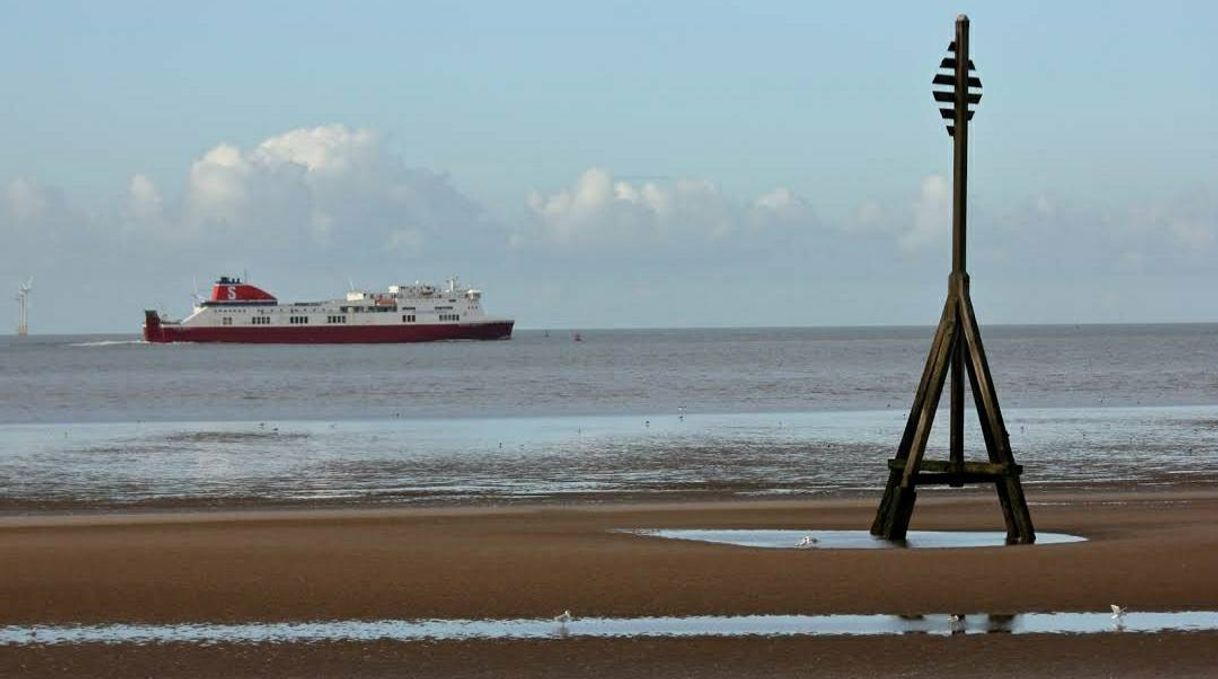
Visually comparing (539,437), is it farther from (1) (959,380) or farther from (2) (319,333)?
(2) (319,333)

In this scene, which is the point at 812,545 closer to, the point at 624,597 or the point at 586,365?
the point at 624,597

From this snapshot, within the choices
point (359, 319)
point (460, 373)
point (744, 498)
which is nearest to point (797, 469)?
point (744, 498)

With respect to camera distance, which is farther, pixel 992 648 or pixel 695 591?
pixel 695 591

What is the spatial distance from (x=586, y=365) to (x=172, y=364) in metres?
30.0

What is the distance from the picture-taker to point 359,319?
559ft

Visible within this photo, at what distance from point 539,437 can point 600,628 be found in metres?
27.7

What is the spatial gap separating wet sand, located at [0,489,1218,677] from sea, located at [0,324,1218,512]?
212 inches

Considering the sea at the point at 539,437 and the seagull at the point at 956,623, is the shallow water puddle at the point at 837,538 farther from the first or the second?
the sea at the point at 539,437

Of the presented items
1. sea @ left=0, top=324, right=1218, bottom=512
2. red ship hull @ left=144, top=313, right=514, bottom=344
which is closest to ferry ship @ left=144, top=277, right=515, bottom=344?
red ship hull @ left=144, top=313, right=514, bottom=344

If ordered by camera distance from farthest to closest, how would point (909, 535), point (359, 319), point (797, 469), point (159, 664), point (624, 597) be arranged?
point (359, 319) < point (797, 469) < point (909, 535) < point (624, 597) < point (159, 664)

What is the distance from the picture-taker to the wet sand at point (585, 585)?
35.8ft

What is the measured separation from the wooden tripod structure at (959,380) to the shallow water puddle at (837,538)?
1.57 feet

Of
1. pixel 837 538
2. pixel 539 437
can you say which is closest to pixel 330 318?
pixel 539 437

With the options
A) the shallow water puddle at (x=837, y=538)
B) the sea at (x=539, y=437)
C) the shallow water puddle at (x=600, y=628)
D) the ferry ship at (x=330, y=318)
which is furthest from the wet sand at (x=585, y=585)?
the ferry ship at (x=330, y=318)
